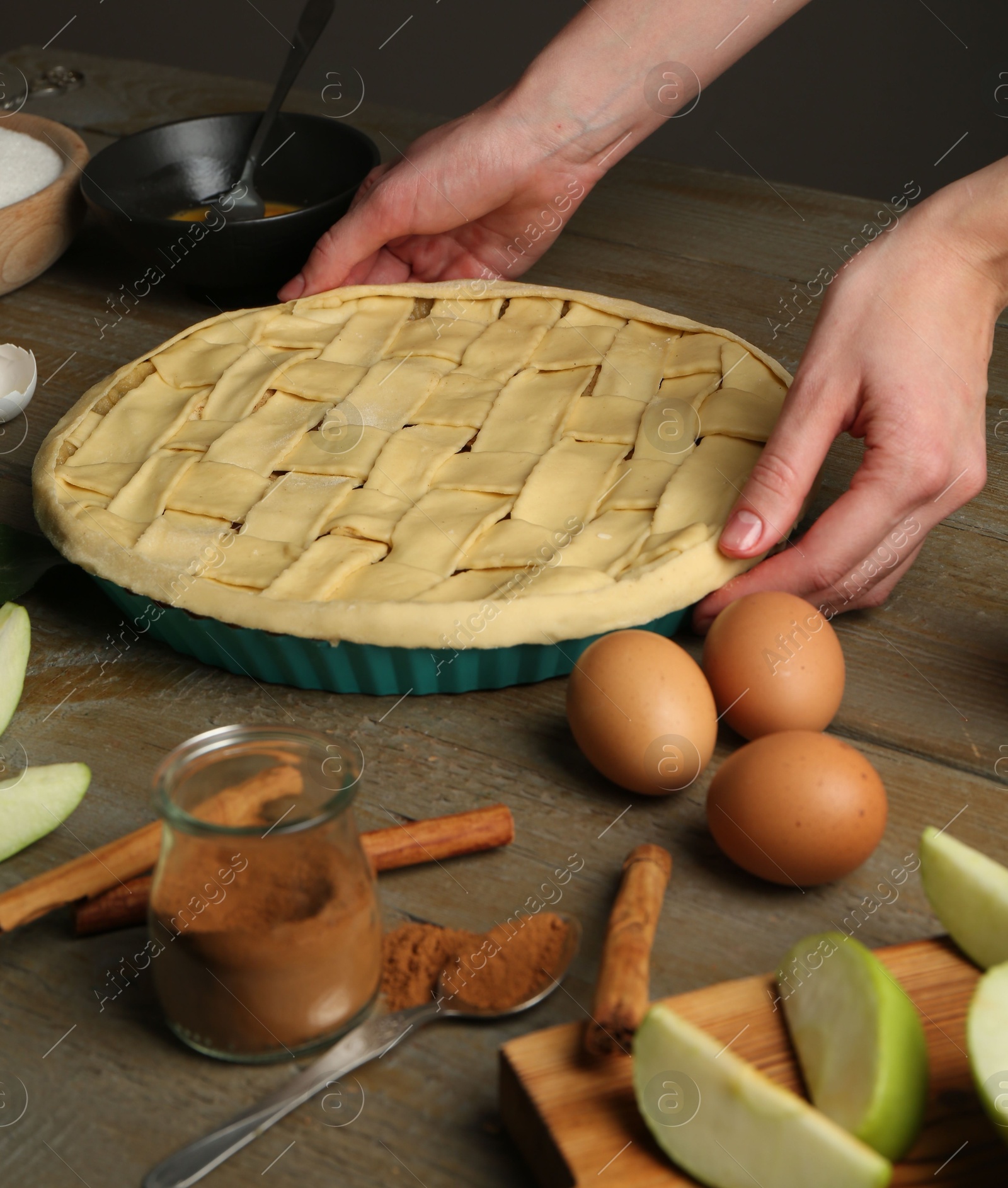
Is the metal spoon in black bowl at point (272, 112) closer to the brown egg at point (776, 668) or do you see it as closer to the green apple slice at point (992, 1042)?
the brown egg at point (776, 668)

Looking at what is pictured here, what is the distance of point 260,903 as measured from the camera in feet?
2.10

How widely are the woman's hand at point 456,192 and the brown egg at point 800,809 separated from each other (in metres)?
0.90

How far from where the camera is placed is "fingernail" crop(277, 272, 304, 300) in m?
1.42

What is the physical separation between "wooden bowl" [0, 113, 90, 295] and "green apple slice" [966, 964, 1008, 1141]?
1.43 metres

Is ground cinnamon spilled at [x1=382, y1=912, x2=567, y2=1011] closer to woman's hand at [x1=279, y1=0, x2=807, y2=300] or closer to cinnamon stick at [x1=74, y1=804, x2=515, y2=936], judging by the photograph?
cinnamon stick at [x1=74, y1=804, x2=515, y2=936]

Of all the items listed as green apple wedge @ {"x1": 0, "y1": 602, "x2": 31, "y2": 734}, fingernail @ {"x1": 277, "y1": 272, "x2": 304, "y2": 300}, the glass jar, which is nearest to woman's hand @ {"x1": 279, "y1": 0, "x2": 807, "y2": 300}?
fingernail @ {"x1": 277, "y1": 272, "x2": 304, "y2": 300}

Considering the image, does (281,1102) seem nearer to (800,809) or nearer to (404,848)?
(404,848)

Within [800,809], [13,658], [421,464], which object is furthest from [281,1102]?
[421,464]

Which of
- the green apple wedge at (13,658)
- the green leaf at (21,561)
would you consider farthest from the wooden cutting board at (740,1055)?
the green leaf at (21,561)

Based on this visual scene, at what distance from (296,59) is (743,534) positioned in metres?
0.99

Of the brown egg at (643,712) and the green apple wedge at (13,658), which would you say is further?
the green apple wedge at (13,658)

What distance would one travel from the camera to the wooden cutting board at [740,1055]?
1.86 feet

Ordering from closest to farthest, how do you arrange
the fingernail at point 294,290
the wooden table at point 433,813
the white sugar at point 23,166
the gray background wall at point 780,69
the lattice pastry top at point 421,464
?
the wooden table at point 433,813 → the lattice pastry top at point 421,464 → the fingernail at point 294,290 → the white sugar at point 23,166 → the gray background wall at point 780,69

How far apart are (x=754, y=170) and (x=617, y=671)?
248cm
